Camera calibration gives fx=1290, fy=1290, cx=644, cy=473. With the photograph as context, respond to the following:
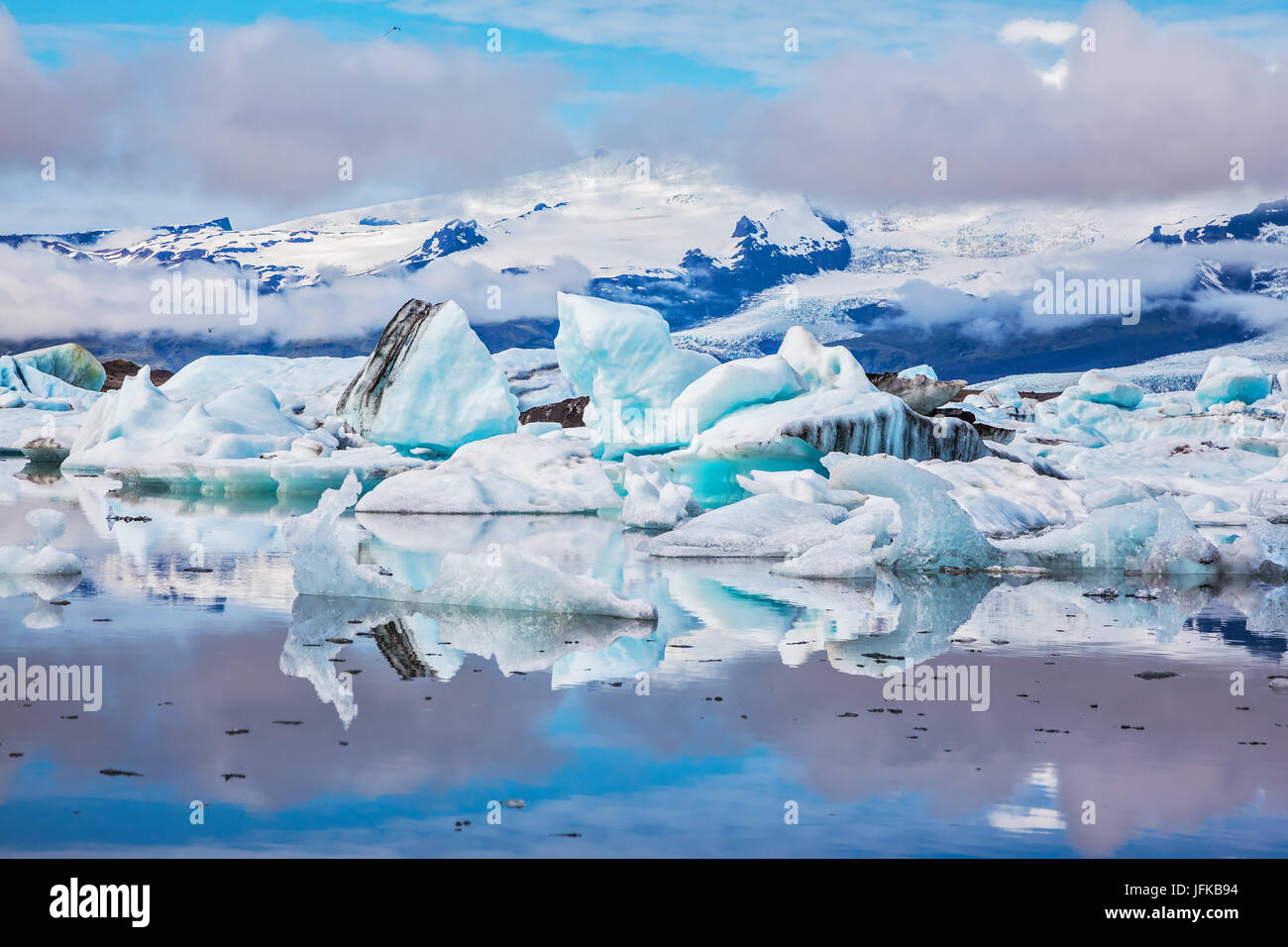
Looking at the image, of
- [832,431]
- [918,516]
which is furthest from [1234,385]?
[918,516]

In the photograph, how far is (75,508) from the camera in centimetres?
1588

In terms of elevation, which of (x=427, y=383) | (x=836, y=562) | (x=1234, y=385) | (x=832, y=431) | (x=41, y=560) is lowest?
(x=836, y=562)

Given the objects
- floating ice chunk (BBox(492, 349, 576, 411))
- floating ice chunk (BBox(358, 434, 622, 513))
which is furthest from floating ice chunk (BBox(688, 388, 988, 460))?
floating ice chunk (BBox(492, 349, 576, 411))

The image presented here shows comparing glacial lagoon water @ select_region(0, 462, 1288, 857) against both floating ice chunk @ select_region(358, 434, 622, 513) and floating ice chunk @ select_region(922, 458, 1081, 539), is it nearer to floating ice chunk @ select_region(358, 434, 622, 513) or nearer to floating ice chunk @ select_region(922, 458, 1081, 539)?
floating ice chunk @ select_region(922, 458, 1081, 539)

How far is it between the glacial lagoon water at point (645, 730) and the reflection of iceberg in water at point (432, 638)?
0.09 feet

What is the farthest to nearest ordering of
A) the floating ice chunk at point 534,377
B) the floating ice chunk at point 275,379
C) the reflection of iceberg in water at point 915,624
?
the floating ice chunk at point 534,377 → the floating ice chunk at point 275,379 → the reflection of iceberg in water at point 915,624

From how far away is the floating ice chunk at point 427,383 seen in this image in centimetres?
2012

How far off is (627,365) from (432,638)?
46.1 feet

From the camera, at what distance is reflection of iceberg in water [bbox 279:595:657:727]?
542 centimetres

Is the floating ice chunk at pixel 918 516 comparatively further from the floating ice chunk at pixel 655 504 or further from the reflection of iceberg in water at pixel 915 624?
the floating ice chunk at pixel 655 504

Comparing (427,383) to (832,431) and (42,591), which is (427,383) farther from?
(42,591)

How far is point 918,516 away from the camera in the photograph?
9430 mm

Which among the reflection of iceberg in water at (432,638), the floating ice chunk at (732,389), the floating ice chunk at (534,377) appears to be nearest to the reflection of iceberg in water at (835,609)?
the reflection of iceberg in water at (432,638)
